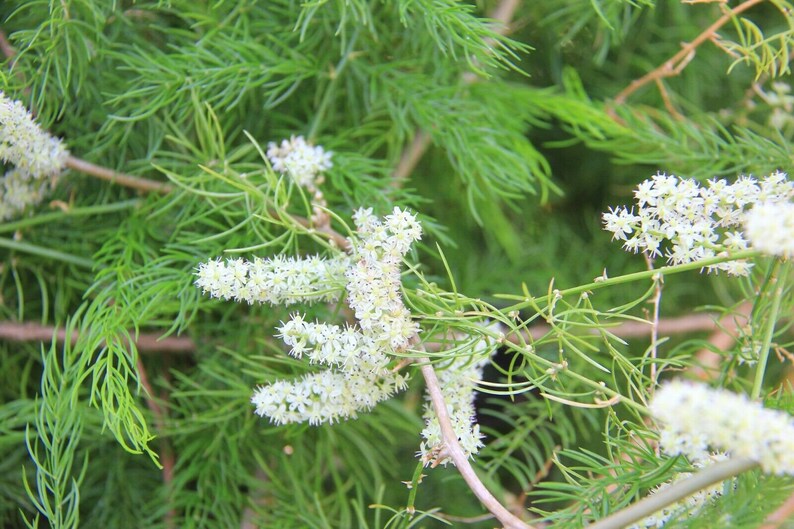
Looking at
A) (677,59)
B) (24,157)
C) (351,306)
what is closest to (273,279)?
(351,306)

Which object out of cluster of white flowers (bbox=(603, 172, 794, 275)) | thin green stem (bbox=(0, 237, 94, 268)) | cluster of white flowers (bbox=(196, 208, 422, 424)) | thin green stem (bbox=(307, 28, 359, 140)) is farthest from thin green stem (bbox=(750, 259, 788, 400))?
thin green stem (bbox=(0, 237, 94, 268))

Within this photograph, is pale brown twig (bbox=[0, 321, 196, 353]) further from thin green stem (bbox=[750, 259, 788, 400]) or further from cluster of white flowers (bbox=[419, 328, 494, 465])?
thin green stem (bbox=[750, 259, 788, 400])

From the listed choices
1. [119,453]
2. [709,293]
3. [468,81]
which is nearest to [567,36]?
[468,81]

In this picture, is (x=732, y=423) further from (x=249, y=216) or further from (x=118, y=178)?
(x=118, y=178)

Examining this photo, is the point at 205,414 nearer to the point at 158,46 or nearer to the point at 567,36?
the point at 158,46

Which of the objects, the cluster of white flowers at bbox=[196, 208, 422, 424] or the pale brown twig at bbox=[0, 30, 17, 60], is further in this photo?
the pale brown twig at bbox=[0, 30, 17, 60]

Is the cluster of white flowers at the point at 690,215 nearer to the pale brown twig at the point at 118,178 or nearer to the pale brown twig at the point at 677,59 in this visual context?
the pale brown twig at the point at 677,59

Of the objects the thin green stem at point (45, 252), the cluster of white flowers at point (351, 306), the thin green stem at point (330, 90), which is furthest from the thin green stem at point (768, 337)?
the thin green stem at point (45, 252)
